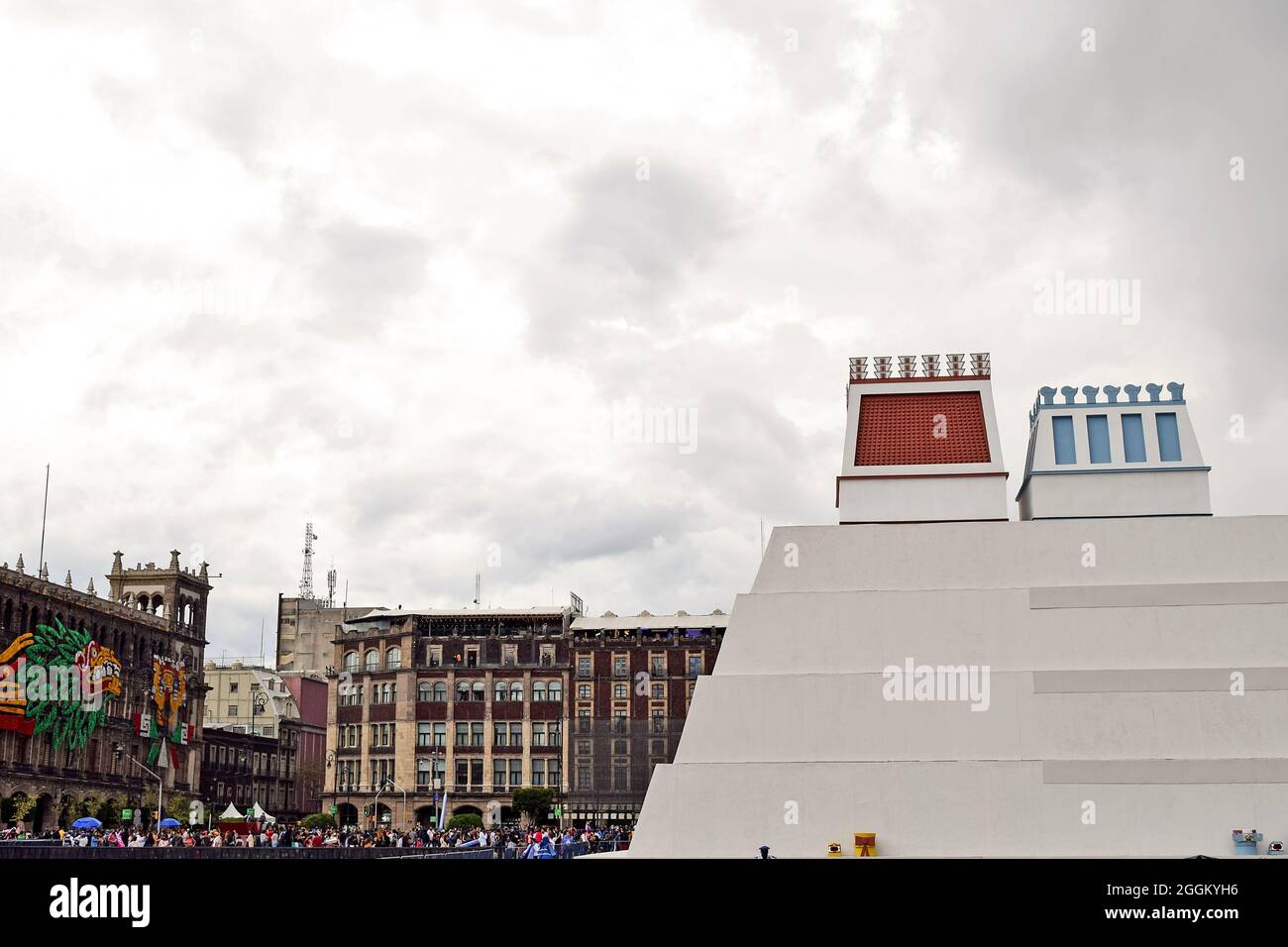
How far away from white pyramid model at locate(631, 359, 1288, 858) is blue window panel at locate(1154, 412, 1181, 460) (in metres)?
0.08

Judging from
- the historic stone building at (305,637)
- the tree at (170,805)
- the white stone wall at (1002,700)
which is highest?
the historic stone building at (305,637)

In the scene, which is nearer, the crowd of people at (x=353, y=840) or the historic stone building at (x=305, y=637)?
the crowd of people at (x=353, y=840)

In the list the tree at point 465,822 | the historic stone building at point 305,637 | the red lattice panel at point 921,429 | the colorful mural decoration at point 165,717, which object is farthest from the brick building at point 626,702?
the red lattice panel at point 921,429

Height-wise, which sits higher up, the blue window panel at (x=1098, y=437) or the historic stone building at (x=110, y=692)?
the blue window panel at (x=1098, y=437)

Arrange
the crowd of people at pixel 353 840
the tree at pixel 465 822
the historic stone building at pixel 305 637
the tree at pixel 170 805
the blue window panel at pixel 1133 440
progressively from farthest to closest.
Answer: the historic stone building at pixel 305 637
the tree at pixel 170 805
the tree at pixel 465 822
the blue window panel at pixel 1133 440
the crowd of people at pixel 353 840

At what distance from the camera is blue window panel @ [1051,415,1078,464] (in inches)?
1785

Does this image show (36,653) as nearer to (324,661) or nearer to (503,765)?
(503,765)

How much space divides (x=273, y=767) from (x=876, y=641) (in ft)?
268

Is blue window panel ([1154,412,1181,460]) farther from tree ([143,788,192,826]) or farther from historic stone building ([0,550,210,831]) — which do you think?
tree ([143,788,192,826])

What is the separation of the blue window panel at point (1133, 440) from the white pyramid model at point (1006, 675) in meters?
0.16

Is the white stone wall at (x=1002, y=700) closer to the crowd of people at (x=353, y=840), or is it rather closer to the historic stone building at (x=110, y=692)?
the crowd of people at (x=353, y=840)

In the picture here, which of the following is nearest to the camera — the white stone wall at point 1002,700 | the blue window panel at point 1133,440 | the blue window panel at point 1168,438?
the white stone wall at point 1002,700

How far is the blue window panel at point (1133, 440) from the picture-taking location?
45000mm
